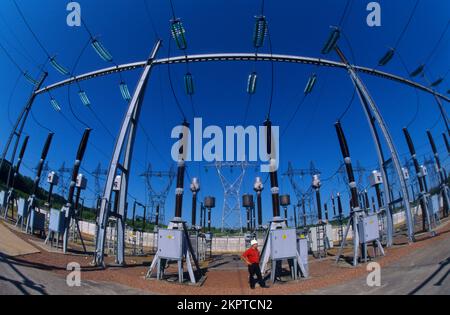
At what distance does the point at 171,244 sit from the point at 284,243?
4949 millimetres

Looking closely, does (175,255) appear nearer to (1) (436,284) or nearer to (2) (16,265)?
(2) (16,265)

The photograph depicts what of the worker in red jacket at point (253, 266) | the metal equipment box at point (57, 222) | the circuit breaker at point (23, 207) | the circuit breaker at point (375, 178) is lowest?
the worker in red jacket at point (253, 266)

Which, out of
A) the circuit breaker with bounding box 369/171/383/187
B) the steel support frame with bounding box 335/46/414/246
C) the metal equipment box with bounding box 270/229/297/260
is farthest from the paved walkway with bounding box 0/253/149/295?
the circuit breaker with bounding box 369/171/383/187

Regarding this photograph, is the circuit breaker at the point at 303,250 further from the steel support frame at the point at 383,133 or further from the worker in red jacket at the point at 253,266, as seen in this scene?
the steel support frame at the point at 383,133

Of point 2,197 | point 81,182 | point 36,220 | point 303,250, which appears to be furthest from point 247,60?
point 2,197

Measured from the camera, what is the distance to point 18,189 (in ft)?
78.0

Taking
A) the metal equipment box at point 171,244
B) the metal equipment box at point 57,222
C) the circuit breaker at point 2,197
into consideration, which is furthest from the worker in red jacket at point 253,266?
the circuit breaker at point 2,197

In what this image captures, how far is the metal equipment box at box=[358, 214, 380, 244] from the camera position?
44.7 ft

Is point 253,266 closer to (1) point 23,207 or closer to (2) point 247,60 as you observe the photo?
(2) point 247,60

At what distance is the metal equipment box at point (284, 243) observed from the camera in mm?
11598

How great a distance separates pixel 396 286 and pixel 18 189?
28.4 metres

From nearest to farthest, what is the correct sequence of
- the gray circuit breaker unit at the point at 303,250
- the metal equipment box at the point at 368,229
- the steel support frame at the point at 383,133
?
the gray circuit breaker unit at the point at 303,250
the metal equipment box at the point at 368,229
the steel support frame at the point at 383,133

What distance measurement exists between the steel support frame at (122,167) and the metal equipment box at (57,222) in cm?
451
